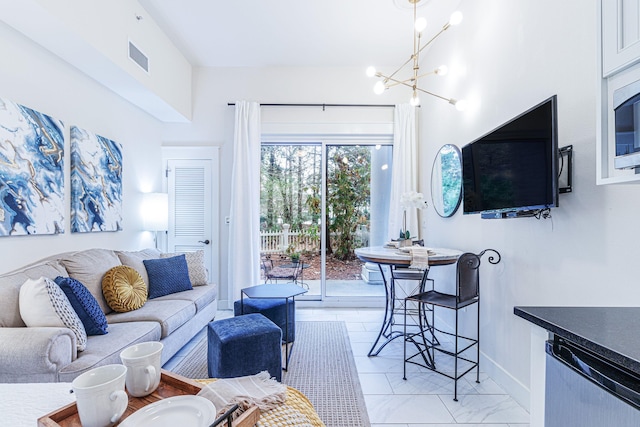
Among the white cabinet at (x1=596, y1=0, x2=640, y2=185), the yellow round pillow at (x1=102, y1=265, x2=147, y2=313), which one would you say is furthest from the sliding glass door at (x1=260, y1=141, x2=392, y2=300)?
the white cabinet at (x1=596, y1=0, x2=640, y2=185)

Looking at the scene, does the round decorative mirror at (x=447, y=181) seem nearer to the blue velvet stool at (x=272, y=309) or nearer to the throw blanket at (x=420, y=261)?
the throw blanket at (x=420, y=261)

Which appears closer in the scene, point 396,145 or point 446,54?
point 446,54

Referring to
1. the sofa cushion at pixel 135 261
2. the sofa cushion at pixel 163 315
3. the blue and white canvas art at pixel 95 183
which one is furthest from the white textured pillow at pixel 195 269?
the blue and white canvas art at pixel 95 183

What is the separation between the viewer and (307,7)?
3035 mm

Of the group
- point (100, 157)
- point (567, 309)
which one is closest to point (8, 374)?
point (100, 157)

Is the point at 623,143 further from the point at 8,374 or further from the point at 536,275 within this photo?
the point at 8,374

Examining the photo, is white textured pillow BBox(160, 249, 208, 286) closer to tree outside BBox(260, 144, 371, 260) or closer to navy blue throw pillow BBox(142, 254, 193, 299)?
navy blue throw pillow BBox(142, 254, 193, 299)

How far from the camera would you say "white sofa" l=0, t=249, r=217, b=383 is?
1621 mm

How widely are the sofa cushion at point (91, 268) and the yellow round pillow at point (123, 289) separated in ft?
0.15

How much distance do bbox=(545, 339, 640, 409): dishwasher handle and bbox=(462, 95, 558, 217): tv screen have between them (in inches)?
39.6

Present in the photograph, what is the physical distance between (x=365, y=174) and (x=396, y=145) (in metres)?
0.59

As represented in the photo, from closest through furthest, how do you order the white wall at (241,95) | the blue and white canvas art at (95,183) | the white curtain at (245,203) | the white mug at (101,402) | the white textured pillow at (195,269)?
the white mug at (101,402), the blue and white canvas art at (95,183), the white textured pillow at (195,269), the white curtain at (245,203), the white wall at (241,95)

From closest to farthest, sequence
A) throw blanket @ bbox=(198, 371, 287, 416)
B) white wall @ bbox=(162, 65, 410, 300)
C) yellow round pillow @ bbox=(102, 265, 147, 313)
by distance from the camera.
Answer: throw blanket @ bbox=(198, 371, 287, 416), yellow round pillow @ bbox=(102, 265, 147, 313), white wall @ bbox=(162, 65, 410, 300)

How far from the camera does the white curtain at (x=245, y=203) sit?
4.06 m
